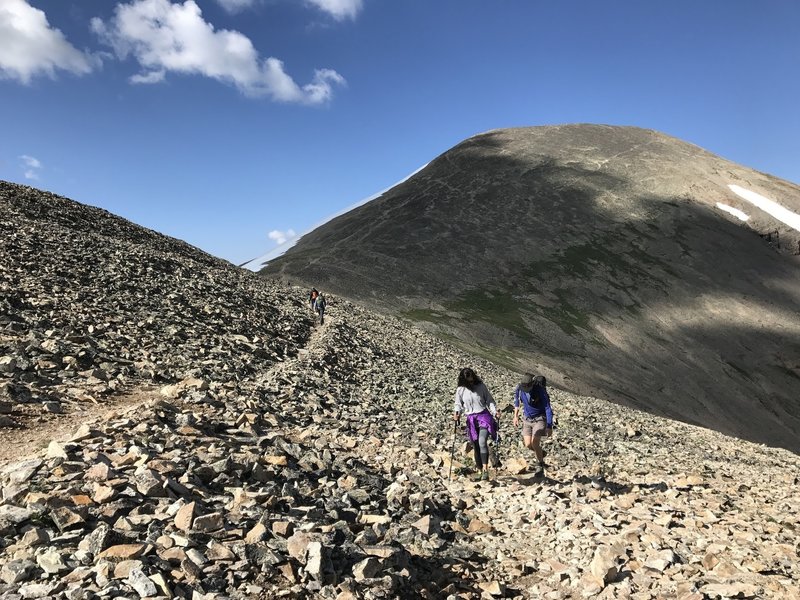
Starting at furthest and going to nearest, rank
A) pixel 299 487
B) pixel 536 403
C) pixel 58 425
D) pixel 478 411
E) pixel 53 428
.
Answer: pixel 536 403, pixel 478 411, pixel 58 425, pixel 53 428, pixel 299 487

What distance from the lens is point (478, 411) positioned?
573 inches

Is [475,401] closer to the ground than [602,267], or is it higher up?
closer to the ground

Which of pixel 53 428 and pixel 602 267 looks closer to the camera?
pixel 53 428

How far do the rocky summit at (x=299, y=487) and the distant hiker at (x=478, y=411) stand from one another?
0.94 m

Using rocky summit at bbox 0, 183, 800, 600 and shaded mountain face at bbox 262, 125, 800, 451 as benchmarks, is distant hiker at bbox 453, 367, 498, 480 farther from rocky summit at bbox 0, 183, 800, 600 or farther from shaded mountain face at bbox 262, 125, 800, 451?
shaded mountain face at bbox 262, 125, 800, 451

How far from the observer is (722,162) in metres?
152

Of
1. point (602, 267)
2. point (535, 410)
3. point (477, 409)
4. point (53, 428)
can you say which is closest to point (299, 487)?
point (477, 409)

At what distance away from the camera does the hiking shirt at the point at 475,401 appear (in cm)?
1456

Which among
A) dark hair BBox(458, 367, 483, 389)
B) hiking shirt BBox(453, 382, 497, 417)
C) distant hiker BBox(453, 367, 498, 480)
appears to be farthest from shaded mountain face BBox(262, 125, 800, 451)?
dark hair BBox(458, 367, 483, 389)

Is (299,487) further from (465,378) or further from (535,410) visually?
(535,410)

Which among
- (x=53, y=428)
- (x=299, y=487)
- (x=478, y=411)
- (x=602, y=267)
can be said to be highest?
(x=602, y=267)

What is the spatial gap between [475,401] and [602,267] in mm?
99162

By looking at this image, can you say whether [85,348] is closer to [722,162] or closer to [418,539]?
[418,539]

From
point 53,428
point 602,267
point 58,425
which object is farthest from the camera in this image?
point 602,267
